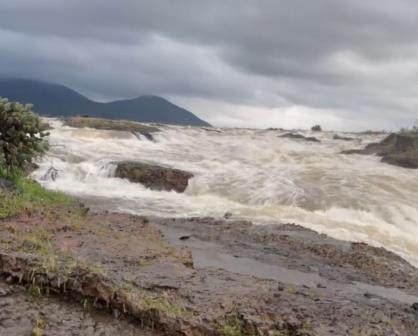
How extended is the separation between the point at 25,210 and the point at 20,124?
285cm

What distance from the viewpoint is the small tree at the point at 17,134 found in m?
10.4

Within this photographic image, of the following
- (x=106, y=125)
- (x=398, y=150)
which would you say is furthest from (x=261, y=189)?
(x=106, y=125)

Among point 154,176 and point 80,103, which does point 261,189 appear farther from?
point 80,103

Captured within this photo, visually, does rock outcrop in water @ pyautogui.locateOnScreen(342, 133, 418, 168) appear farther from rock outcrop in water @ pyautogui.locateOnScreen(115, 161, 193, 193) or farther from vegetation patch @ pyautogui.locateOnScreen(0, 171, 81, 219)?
vegetation patch @ pyautogui.locateOnScreen(0, 171, 81, 219)

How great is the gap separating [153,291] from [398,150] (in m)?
29.6

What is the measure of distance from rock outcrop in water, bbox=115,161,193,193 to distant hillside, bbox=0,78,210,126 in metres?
102

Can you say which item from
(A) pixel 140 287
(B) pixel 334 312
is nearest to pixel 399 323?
(B) pixel 334 312

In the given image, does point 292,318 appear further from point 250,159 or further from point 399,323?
point 250,159

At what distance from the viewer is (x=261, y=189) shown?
18516 mm

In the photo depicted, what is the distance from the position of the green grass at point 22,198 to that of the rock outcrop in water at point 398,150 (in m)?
20.7

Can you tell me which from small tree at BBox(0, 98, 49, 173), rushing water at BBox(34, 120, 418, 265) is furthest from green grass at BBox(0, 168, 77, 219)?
rushing water at BBox(34, 120, 418, 265)

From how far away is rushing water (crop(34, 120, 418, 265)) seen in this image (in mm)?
15203

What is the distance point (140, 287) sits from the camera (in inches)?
196

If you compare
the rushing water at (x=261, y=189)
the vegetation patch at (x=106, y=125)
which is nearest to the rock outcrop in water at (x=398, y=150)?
the rushing water at (x=261, y=189)
